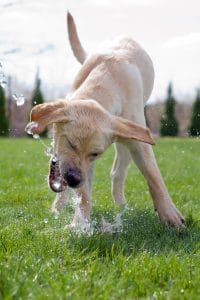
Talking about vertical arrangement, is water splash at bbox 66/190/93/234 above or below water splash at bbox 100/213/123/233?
above

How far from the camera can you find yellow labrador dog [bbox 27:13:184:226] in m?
4.11

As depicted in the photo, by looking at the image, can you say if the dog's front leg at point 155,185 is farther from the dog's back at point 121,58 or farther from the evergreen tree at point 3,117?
the evergreen tree at point 3,117

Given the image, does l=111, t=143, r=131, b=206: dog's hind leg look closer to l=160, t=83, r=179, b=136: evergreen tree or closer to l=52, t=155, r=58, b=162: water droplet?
l=52, t=155, r=58, b=162: water droplet

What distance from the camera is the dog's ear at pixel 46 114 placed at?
3996mm

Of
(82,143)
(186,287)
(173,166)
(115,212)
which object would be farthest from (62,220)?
(173,166)

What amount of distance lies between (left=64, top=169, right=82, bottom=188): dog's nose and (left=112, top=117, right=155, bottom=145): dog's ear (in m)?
0.42

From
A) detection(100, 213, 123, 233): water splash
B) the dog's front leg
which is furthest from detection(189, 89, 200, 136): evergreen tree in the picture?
detection(100, 213, 123, 233): water splash

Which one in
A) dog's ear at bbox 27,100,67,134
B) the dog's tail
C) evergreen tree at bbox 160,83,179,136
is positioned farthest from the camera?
evergreen tree at bbox 160,83,179,136

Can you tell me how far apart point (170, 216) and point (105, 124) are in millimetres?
1108

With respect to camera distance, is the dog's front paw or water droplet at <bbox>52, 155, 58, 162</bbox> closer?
water droplet at <bbox>52, 155, 58, 162</bbox>

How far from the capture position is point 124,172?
6.66 meters

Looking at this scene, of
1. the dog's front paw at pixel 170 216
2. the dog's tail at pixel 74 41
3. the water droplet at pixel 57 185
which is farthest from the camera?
the dog's tail at pixel 74 41

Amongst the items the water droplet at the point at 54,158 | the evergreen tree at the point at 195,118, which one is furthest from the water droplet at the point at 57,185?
the evergreen tree at the point at 195,118

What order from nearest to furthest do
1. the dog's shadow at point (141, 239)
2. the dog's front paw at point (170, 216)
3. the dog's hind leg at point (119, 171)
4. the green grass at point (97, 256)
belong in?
the green grass at point (97, 256) < the dog's shadow at point (141, 239) < the dog's front paw at point (170, 216) < the dog's hind leg at point (119, 171)
